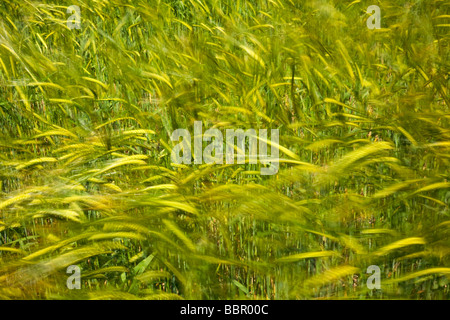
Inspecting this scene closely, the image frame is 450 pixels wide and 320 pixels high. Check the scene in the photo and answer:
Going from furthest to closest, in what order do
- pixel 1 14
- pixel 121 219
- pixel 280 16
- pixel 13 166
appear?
pixel 1 14 < pixel 280 16 < pixel 13 166 < pixel 121 219

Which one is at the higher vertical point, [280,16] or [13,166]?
[280,16]

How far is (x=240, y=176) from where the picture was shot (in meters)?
0.77

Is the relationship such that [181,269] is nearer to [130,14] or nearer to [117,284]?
[117,284]

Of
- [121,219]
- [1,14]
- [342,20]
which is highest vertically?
[1,14]

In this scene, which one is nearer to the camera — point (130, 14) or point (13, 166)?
point (13, 166)

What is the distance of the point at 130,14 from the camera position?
1246 mm

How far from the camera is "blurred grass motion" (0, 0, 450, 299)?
1.89 feet

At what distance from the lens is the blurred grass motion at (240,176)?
576 mm

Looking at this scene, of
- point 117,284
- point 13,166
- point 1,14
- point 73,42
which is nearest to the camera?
point 117,284

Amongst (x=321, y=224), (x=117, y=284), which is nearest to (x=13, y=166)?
(x=117, y=284)

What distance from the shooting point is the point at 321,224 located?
1.99ft

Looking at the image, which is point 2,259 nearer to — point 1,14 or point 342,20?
point 342,20

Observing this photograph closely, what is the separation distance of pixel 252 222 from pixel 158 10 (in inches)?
26.1

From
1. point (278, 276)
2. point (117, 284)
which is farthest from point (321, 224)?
point (117, 284)
